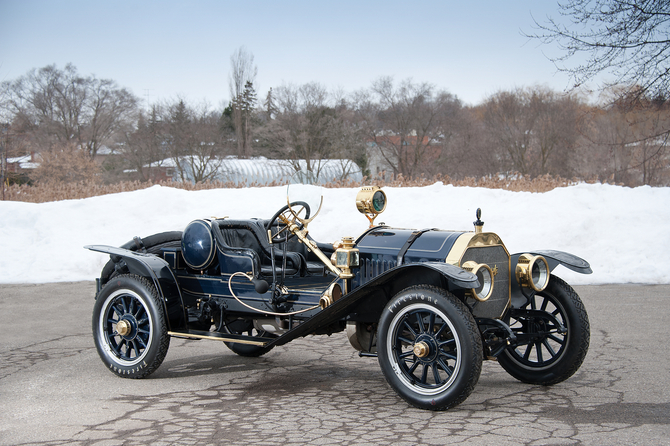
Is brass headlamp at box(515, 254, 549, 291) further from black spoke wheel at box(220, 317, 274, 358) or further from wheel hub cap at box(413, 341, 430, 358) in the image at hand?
black spoke wheel at box(220, 317, 274, 358)

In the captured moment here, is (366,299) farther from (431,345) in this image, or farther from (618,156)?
(618,156)

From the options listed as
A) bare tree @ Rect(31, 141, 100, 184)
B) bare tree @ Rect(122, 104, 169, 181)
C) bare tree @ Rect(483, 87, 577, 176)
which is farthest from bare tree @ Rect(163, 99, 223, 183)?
bare tree @ Rect(483, 87, 577, 176)

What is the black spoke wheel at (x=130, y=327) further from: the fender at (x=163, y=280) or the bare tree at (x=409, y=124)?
the bare tree at (x=409, y=124)

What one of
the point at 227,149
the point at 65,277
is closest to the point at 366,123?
the point at 227,149

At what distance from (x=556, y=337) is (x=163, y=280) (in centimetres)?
340

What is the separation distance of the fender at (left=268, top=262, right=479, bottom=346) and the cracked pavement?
1.95ft

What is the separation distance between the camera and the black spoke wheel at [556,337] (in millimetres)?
4785

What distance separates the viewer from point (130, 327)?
547 cm

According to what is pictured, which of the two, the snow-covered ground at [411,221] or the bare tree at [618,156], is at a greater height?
the bare tree at [618,156]

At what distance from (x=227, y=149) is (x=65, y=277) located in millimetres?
23600

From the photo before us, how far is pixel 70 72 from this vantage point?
41.8m

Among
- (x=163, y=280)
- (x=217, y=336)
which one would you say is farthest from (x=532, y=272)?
(x=163, y=280)

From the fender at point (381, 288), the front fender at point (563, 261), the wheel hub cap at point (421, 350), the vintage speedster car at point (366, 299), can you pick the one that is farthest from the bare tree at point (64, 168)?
the wheel hub cap at point (421, 350)

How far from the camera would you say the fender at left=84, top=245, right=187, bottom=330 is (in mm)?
5457
